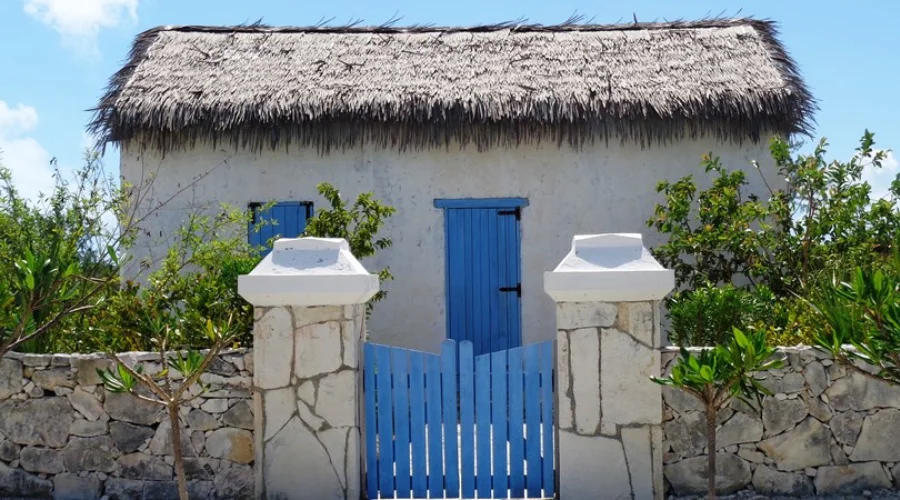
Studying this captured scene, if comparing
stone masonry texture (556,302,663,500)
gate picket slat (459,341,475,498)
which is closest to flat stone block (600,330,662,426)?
stone masonry texture (556,302,663,500)

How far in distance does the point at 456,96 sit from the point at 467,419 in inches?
179

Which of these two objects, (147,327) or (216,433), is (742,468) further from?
(147,327)

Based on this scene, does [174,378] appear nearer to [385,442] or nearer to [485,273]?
[385,442]

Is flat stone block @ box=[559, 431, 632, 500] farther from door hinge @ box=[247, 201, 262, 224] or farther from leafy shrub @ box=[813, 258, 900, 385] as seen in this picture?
door hinge @ box=[247, 201, 262, 224]

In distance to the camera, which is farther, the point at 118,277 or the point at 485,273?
the point at 485,273

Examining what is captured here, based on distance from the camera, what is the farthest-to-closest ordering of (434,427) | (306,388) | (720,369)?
(434,427) < (306,388) < (720,369)

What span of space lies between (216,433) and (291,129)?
4.41 m

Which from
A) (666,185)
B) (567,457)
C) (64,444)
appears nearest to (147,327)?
(64,444)

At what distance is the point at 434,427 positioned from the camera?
586cm

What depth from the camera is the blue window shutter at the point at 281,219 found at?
9.72 meters

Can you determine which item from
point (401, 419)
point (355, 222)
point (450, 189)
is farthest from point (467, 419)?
point (450, 189)

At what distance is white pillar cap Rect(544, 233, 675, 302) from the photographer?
5.57 metres

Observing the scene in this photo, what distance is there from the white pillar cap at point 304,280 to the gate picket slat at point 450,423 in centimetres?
62

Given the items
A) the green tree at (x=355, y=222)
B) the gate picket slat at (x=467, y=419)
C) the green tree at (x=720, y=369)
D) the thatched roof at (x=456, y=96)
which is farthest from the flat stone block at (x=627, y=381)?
the thatched roof at (x=456, y=96)
